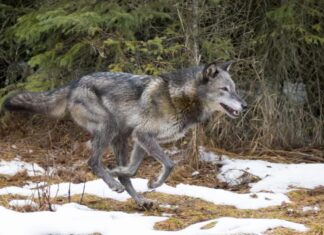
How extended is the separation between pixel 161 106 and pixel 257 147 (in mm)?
3711

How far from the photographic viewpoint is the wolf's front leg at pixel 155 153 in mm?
6898

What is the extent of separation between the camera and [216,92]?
23.9 ft

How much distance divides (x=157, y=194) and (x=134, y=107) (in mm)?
1204

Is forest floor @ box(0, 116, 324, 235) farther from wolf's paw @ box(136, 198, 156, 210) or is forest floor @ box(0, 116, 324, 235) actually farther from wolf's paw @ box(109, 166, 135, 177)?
wolf's paw @ box(109, 166, 135, 177)

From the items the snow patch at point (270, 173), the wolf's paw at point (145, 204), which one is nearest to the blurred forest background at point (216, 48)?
the snow patch at point (270, 173)

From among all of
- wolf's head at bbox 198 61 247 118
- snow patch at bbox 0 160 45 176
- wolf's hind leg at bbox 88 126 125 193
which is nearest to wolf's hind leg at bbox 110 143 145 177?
wolf's hind leg at bbox 88 126 125 193

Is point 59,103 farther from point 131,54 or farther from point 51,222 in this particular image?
point 131,54

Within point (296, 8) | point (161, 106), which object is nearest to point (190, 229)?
point (161, 106)

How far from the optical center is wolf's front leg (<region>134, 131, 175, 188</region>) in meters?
6.90

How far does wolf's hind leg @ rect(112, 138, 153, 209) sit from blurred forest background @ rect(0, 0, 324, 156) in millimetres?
2467

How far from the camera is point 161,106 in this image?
283 inches

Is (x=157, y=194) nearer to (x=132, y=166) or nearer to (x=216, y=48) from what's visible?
(x=132, y=166)

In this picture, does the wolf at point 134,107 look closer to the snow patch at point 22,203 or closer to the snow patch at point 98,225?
the snow patch at point 22,203

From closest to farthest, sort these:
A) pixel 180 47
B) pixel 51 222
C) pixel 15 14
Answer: pixel 51 222 < pixel 180 47 < pixel 15 14
